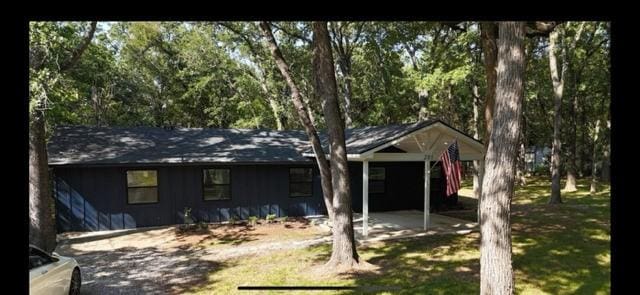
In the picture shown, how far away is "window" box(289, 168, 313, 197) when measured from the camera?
15.5 m

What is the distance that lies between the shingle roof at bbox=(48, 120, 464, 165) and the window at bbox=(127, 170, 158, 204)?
588 millimetres

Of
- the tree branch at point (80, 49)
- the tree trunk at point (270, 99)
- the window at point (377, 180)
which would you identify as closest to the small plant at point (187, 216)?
the tree branch at point (80, 49)

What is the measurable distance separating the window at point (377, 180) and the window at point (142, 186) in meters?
8.32

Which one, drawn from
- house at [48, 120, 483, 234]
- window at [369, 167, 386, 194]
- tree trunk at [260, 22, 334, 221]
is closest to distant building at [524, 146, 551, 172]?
house at [48, 120, 483, 234]

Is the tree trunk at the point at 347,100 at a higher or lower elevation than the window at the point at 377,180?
higher

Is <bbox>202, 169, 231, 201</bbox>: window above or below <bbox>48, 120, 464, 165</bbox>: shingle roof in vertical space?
below

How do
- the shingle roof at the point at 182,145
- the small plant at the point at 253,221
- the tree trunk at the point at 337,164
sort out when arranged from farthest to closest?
the small plant at the point at 253,221 < the shingle roof at the point at 182,145 < the tree trunk at the point at 337,164

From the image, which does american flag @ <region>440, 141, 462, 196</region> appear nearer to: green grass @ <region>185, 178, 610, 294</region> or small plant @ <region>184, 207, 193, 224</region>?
green grass @ <region>185, 178, 610, 294</region>

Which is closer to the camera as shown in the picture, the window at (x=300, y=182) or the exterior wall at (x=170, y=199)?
the exterior wall at (x=170, y=199)

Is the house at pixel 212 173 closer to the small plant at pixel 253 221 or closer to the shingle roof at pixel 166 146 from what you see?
the shingle roof at pixel 166 146

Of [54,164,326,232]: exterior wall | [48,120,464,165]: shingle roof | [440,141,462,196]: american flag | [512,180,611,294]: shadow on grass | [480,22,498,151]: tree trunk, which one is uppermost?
[480,22,498,151]: tree trunk

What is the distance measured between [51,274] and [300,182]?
10.2 metres

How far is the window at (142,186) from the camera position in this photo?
44.3ft
